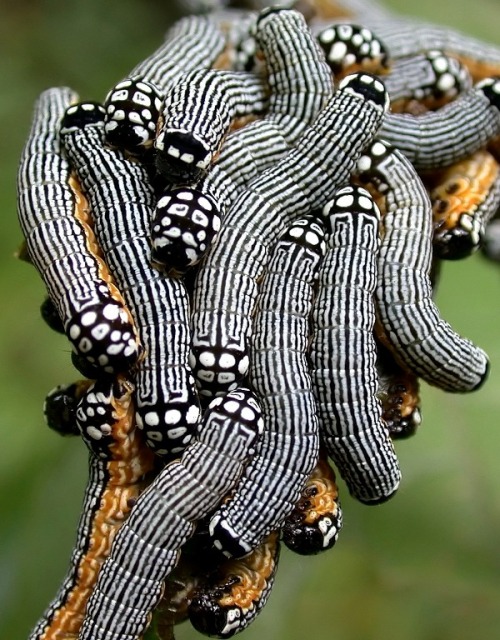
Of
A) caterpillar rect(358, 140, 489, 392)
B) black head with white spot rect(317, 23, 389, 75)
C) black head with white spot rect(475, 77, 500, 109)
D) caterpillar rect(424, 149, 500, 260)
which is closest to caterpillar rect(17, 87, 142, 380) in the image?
caterpillar rect(358, 140, 489, 392)

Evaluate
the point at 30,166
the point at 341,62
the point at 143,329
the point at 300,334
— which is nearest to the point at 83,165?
the point at 30,166

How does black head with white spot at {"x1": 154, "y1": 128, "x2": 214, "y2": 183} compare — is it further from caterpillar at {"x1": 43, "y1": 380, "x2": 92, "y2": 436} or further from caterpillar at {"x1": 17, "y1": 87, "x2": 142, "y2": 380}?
caterpillar at {"x1": 43, "y1": 380, "x2": 92, "y2": 436}

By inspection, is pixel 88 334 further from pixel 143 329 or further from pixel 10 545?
pixel 10 545

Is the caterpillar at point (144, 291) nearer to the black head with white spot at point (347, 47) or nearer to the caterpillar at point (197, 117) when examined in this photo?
the caterpillar at point (197, 117)

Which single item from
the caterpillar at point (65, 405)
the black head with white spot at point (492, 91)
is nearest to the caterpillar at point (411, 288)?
the black head with white spot at point (492, 91)

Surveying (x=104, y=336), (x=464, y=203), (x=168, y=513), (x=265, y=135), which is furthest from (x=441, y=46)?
(x=168, y=513)

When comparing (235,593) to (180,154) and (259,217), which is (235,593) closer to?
(259,217)

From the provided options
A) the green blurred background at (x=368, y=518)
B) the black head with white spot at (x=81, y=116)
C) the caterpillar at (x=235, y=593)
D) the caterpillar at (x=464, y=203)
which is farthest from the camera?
the green blurred background at (x=368, y=518)
